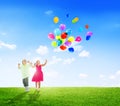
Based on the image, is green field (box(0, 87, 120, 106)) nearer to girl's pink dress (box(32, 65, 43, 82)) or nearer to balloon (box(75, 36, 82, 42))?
girl's pink dress (box(32, 65, 43, 82))

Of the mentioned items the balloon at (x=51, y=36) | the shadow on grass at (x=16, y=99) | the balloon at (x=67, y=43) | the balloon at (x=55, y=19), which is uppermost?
the balloon at (x=55, y=19)

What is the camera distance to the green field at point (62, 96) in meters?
21.5

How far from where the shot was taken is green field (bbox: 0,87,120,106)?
2155 cm

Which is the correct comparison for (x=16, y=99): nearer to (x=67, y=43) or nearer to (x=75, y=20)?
(x=67, y=43)

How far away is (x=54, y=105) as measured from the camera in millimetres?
21000

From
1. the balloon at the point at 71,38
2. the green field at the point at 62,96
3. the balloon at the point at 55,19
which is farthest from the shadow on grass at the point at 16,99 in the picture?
the balloon at the point at 55,19

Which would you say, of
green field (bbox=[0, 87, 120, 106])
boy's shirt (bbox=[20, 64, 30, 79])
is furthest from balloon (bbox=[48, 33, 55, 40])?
green field (bbox=[0, 87, 120, 106])

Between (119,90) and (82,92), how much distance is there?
2719 millimetres

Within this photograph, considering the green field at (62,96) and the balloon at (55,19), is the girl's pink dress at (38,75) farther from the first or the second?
the balloon at (55,19)

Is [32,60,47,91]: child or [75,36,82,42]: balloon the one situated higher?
[75,36,82,42]: balloon

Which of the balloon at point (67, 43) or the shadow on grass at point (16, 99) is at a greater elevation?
the balloon at point (67, 43)

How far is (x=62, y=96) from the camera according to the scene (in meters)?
23.3

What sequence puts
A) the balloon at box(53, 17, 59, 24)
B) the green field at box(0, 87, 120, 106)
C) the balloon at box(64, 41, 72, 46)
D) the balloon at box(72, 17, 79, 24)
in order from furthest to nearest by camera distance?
1. the balloon at box(64, 41, 72, 46)
2. the balloon at box(72, 17, 79, 24)
3. the balloon at box(53, 17, 59, 24)
4. the green field at box(0, 87, 120, 106)

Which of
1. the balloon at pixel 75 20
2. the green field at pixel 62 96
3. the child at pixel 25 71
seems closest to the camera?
the green field at pixel 62 96
